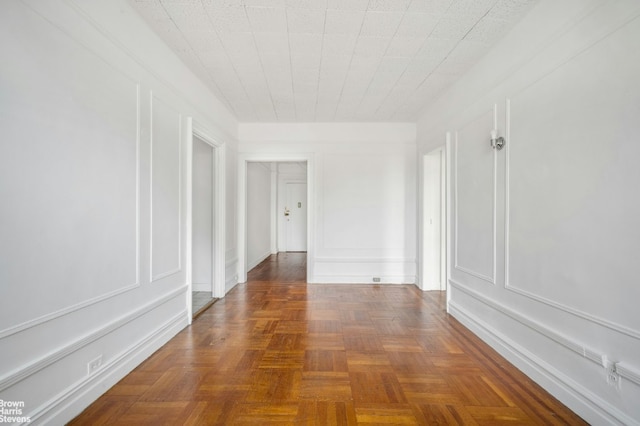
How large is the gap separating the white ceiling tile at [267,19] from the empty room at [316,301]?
2 centimetres

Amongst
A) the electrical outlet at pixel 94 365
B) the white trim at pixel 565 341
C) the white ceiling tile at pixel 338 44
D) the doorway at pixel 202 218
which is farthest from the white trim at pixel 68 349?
the white trim at pixel 565 341

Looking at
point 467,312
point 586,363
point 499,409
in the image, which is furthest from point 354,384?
point 467,312

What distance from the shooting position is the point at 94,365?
1795 millimetres

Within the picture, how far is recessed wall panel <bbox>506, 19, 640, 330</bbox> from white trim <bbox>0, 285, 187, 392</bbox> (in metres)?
2.94

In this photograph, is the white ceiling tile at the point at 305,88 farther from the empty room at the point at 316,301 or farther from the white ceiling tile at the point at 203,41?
the white ceiling tile at the point at 203,41

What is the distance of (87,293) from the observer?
172 centimetres

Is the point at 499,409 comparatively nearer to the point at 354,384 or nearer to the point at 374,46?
the point at 354,384

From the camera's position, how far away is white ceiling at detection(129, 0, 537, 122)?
6.77 ft

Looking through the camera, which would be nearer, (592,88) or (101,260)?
(592,88)

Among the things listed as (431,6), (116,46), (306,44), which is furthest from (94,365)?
(431,6)

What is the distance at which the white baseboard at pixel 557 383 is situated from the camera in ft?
5.05

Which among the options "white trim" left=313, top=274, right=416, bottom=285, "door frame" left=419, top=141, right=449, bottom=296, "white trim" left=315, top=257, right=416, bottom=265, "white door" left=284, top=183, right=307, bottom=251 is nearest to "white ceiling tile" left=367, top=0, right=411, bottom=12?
"door frame" left=419, top=141, right=449, bottom=296

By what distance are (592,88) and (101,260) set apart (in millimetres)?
3118

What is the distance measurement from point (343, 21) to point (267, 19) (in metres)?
0.58
